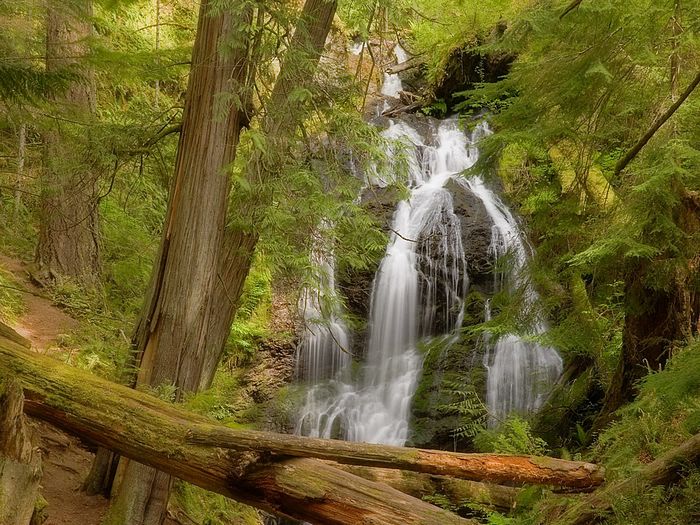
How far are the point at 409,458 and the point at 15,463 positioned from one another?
6.69ft

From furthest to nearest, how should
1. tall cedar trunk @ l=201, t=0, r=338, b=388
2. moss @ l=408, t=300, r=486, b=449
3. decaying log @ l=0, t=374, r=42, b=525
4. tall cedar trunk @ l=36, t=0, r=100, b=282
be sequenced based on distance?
moss @ l=408, t=300, r=486, b=449, tall cedar trunk @ l=36, t=0, r=100, b=282, tall cedar trunk @ l=201, t=0, r=338, b=388, decaying log @ l=0, t=374, r=42, b=525

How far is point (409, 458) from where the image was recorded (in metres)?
3.25

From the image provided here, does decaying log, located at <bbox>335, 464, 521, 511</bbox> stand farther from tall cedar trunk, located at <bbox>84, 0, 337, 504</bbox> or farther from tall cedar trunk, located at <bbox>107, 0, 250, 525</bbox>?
tall cedar trunk, located at <bbox>107, 0, 250, 525</bbox>

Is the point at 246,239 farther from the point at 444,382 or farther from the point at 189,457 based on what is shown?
the point at 444,382

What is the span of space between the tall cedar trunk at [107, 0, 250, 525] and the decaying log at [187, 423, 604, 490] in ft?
4.81

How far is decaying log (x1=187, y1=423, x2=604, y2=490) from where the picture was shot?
128 inches

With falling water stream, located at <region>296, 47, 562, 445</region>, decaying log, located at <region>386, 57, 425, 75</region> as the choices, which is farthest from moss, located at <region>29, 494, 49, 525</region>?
decaying log, located at <region>386, 57, 425, 75</region>

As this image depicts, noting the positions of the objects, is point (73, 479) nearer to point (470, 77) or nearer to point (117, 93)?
point (117, 93)

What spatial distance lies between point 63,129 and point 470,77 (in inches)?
506

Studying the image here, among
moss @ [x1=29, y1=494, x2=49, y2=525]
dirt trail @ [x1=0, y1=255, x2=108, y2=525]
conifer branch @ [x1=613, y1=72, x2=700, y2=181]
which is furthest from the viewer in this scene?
conifer branch @ [x1=613, y1=72, x2=700, y2=181]

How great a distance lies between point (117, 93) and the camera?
A: 38.0ft

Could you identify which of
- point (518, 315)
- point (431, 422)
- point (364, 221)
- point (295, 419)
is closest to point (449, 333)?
point (431, 422)

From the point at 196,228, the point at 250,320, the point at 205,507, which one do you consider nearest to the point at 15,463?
the point at 196,228

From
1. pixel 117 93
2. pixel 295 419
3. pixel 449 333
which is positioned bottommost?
pixel 295 419
